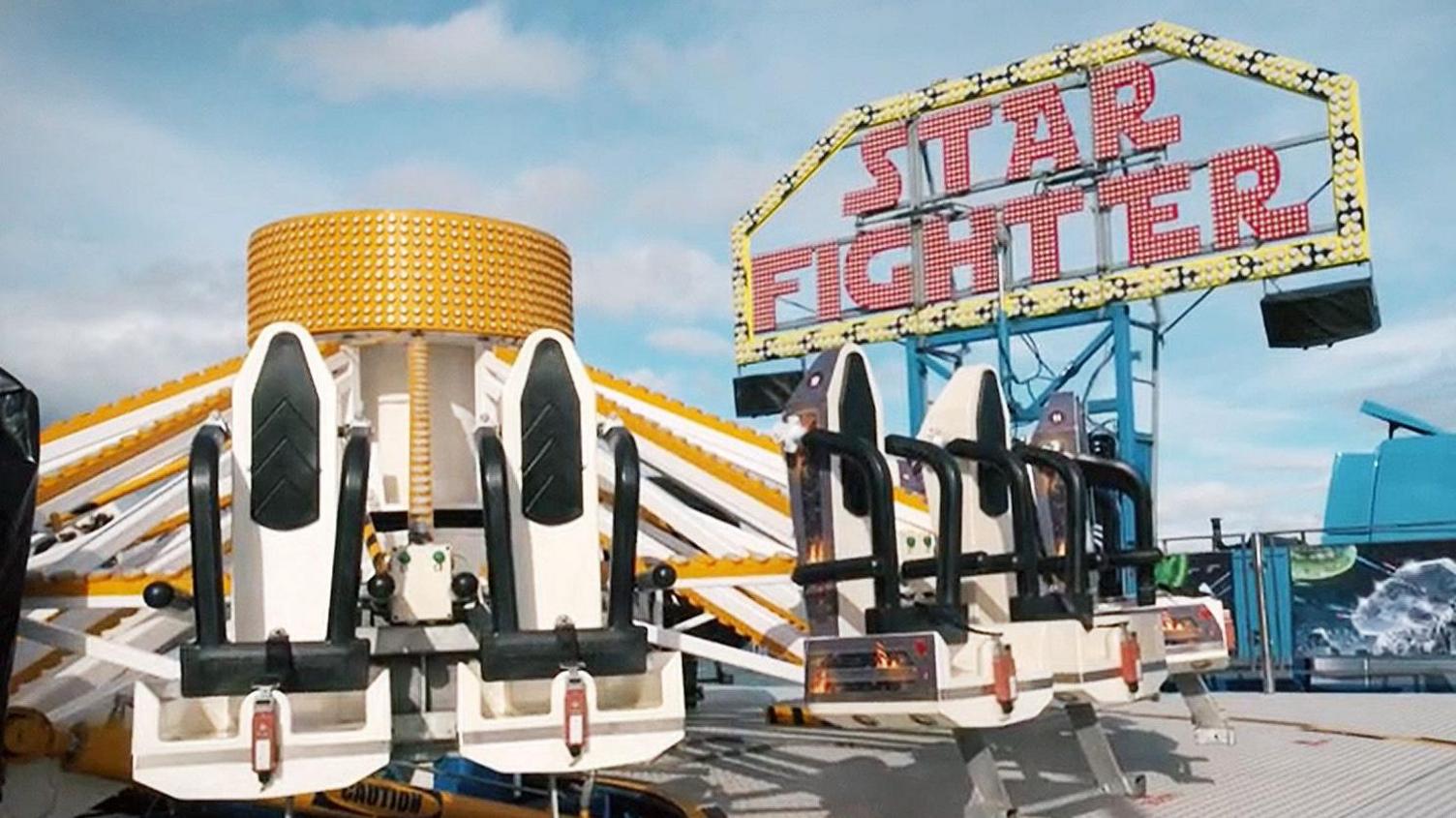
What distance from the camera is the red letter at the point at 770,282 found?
27.5 meters

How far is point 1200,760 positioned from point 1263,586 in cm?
691

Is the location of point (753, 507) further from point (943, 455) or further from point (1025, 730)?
point (1025, 730)

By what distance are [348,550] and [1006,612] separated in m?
4.05

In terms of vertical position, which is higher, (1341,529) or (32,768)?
(1341,529)

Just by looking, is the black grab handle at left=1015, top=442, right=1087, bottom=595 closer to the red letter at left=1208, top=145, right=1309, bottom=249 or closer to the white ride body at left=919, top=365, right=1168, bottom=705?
the white ride body at left=919, top=365, right=1168, bottom=705

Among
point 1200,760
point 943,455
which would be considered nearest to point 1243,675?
point 1200,760

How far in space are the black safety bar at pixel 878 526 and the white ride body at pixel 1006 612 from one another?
1.12 metres

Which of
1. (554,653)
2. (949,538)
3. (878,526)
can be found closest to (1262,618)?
(949,538)

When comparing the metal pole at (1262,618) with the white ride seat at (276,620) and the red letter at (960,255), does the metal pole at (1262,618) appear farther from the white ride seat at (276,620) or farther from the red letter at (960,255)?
the white ride seat at (276,620)

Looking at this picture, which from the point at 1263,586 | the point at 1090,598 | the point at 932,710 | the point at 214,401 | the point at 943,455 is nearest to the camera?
the point at 932,710

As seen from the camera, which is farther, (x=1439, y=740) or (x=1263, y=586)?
(x=1263, y=586)

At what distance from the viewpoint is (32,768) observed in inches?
249

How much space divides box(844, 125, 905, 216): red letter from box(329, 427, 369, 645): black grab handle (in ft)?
70.9

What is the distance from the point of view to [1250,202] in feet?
69.5
